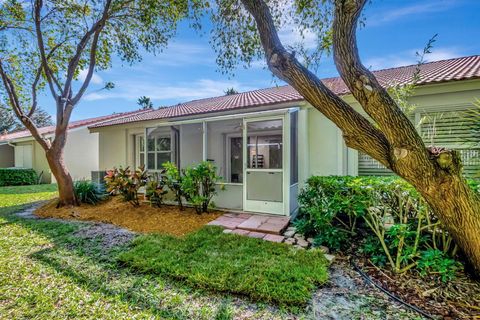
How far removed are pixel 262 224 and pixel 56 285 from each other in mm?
4255

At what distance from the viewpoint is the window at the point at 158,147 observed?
10.3 metres

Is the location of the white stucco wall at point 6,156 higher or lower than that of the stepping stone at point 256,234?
higher

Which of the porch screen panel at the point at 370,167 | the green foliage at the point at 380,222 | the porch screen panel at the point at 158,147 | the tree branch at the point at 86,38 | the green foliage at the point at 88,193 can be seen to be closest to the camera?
the green foliage at the point at 380,222

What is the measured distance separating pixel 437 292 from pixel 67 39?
13062 millimetres

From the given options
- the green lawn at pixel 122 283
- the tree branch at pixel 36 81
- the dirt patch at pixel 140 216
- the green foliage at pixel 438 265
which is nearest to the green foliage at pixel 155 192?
the dirt patch at pixel 140 216

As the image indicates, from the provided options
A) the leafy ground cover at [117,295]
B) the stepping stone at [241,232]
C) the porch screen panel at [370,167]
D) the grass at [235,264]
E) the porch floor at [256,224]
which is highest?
the porch screen panel at [370,167]

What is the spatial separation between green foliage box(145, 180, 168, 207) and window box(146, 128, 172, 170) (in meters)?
2.10

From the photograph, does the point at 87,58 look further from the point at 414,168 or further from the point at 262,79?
the point at 414,168

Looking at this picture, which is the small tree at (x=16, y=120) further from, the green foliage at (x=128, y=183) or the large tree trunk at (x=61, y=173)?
the green foliage at (x=128, y=183)

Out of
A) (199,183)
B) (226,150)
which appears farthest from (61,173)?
(226,150)

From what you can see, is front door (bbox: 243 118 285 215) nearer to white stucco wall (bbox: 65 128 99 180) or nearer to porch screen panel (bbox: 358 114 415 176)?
porch screen panel (bbox: 358 114 415 176)

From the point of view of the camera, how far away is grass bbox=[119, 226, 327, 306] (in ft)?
11.1

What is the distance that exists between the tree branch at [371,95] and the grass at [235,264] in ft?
7.13

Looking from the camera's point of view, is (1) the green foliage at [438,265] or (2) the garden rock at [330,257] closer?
(1) the green foliage at [438,265]
